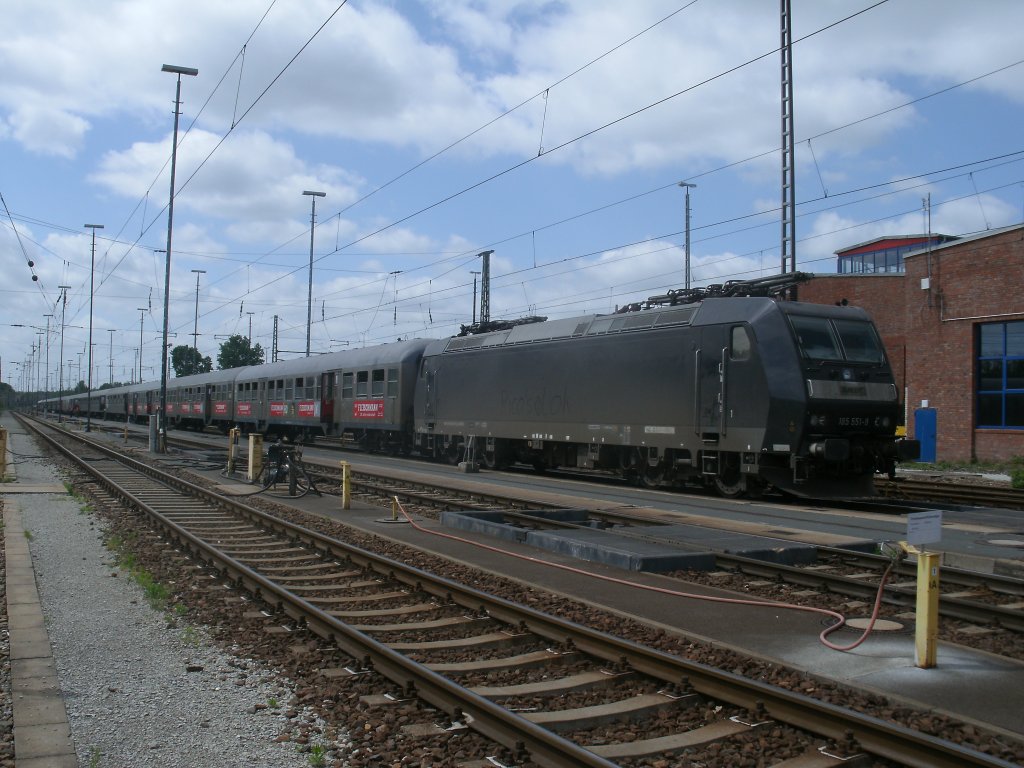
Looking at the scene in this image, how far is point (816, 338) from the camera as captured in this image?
1515 cm

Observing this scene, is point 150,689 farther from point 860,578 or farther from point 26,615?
point 860,578

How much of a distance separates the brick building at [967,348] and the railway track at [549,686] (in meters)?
22.8

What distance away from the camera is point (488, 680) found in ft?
18.9

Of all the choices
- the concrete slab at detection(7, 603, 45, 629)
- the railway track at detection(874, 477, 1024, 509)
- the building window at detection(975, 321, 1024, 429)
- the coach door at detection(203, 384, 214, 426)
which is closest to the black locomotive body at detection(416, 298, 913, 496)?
the railway track at detection(874, 477, 1024, 509)

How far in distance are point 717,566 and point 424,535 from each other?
4.31m

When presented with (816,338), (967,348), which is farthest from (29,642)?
(967,348)

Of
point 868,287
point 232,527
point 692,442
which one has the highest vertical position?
point 868,287

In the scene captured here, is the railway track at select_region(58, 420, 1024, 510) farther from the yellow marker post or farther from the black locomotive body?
the yellow marker post

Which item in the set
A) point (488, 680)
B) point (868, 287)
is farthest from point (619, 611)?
point (868, 287)

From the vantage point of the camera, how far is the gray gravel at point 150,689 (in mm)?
4688

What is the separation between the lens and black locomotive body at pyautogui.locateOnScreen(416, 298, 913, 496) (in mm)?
14805

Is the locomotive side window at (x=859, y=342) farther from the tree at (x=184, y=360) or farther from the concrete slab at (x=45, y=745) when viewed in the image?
the tree at (x=184, y=360)

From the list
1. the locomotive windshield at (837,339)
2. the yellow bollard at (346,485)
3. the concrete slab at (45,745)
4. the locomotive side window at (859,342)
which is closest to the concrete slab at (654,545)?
the yellow bollard at (346,485)

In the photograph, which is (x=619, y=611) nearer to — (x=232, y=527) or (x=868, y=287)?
(x=232, y=527)
